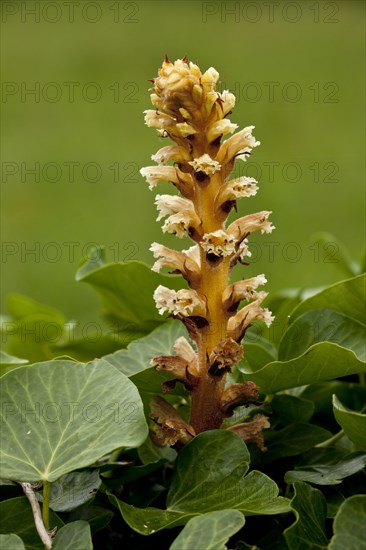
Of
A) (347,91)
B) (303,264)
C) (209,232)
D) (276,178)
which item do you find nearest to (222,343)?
(209,232)

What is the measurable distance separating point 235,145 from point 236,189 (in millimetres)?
46

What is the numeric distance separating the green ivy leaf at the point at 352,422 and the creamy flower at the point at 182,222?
0.68ft

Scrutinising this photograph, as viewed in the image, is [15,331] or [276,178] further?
[276,178]

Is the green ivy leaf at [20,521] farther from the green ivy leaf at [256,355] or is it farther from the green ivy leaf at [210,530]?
the green ivy leaf at [256,355]

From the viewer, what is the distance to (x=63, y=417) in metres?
0.78

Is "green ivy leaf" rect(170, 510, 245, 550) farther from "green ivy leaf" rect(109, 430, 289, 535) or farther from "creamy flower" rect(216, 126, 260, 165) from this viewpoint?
"creamy flower" rect(216, 126, 260, 165)

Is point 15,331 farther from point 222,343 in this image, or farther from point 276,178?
point 276,178

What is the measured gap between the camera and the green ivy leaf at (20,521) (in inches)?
29.9

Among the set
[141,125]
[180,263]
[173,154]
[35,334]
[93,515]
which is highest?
[141,125]

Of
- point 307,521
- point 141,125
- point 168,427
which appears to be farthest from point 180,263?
point 141,125

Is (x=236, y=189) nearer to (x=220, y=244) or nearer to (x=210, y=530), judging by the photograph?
(x=220, y=244)

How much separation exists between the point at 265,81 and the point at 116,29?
2.19 metres

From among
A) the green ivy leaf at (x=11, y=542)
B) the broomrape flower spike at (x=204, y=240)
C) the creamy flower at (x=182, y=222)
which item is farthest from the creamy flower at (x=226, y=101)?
the green ivy leaf at (x=11, y=542)

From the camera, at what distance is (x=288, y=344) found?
0.96 metres
